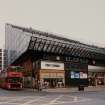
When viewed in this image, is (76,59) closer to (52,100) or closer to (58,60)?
(58,60)

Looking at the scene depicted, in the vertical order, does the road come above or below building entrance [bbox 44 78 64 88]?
below

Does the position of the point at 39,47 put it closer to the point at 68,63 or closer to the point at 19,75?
the point at 68,63

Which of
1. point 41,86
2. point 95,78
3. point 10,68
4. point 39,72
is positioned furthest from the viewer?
point 95,78

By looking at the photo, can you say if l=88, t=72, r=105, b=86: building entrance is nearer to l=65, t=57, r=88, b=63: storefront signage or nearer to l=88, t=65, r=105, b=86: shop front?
l=88, t=65, r=105, b=86: shop front

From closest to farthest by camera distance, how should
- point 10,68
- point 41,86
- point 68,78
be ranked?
1. point 10,68
2. point 41,86
3. point 68,78

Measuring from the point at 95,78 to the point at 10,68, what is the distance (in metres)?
28.4

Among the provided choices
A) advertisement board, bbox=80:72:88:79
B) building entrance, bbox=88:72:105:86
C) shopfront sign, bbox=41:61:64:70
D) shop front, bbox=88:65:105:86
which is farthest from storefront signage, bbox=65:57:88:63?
shopfront sign, bbox=41:61:64:70

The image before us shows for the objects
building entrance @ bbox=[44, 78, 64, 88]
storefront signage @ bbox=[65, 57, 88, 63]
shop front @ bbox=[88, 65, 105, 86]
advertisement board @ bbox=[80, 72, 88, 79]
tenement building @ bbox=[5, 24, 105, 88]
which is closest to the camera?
tenement building @ bbox=[5, 24, 105, 88]

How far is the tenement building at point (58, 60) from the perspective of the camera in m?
60.9

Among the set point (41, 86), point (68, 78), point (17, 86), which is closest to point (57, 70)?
point (68, 78)

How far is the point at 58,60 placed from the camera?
65.4 meters

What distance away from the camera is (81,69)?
226 ft

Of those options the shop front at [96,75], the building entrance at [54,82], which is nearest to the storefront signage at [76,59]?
the shop front at [96,75]

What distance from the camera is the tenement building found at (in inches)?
2398
